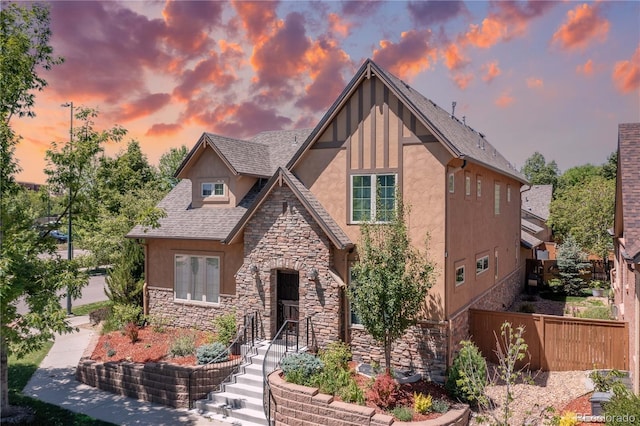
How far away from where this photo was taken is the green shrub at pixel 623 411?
8.27 meters

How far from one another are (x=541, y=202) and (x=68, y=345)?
46637 mm

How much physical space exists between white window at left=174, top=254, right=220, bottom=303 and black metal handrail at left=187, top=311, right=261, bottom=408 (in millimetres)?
2741

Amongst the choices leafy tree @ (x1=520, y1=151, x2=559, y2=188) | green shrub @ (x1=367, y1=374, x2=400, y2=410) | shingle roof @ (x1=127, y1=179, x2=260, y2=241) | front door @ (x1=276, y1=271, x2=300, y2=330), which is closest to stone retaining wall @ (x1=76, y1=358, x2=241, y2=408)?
front door @ (x1=276, y1=271, x2=300, y2=330)

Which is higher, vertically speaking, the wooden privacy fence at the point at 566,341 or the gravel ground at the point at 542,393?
the wooden privacy fence at the point at 566,341

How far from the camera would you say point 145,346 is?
54.1 ft

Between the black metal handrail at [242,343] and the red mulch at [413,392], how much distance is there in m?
3.67

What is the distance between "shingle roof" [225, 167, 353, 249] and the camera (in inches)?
565

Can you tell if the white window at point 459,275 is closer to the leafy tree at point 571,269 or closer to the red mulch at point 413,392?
the red mulch at point 413,392

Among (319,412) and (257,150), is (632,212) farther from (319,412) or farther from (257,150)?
(257,150)

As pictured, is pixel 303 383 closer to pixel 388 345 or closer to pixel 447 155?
pixel 388 345

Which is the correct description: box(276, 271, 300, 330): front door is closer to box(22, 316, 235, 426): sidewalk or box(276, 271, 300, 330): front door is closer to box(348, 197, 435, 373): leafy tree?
box(348, 197, 435, 373): leafy tree

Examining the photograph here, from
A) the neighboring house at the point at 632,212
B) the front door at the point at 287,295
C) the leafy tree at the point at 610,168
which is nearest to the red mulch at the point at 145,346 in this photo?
the front door at the point at 287,295

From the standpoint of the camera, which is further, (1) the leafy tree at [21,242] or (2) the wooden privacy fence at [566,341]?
(2) the wooden privacy fence at [566,341]

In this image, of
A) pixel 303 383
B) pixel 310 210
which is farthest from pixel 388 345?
pixel 310 210
